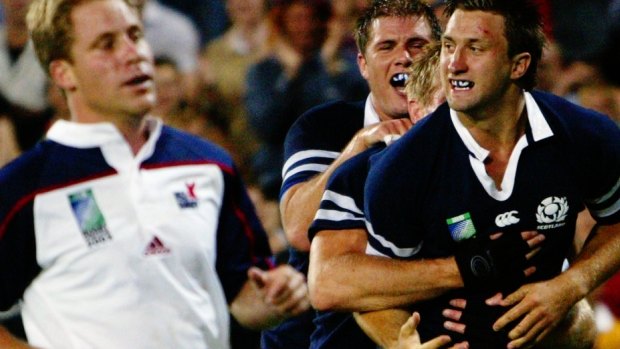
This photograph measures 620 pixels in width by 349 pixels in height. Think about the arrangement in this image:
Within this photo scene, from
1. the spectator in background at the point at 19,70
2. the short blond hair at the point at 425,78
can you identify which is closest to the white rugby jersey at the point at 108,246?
the short blond hair at the point at 425,78

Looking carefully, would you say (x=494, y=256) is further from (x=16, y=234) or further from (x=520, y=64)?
(x=16, y=234)

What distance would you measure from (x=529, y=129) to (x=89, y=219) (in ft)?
4.16

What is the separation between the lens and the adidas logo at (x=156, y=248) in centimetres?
356

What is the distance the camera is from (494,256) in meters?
3.73

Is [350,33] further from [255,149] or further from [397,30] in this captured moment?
[397,30]

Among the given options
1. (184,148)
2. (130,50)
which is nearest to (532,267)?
(184,148)

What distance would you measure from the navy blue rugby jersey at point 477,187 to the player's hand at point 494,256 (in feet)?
0.09

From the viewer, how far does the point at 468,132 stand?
3846 millimetres

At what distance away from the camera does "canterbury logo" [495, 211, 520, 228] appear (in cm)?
377

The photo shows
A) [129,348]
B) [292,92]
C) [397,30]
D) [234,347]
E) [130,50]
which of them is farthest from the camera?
[292,92]

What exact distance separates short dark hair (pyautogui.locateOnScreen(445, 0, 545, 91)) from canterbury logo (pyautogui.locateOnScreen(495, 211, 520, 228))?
0.41 metres

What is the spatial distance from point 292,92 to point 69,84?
154 inches

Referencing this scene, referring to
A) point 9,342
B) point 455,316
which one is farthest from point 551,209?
point 9,342

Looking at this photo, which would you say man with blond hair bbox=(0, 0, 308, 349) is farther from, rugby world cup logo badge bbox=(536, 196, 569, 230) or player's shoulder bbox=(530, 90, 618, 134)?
player's shoulder bbox=(530, 90, 618, 134)
